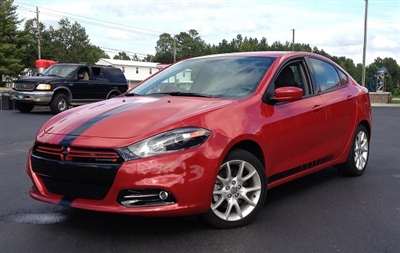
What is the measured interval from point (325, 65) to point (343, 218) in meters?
2.21

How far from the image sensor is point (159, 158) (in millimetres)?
3525

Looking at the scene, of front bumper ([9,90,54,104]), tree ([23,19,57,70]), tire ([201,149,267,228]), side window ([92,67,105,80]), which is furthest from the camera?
tree ([23,19,57,70])

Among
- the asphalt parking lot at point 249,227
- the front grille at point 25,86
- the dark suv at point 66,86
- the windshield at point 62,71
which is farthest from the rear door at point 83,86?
the asphalt parking lot at point 249,227

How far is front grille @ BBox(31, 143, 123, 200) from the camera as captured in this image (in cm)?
353

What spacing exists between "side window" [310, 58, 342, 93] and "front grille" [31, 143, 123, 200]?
2811 mm

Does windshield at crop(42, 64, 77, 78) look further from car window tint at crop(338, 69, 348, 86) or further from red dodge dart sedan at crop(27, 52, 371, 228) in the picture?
car window tint at crop(338, 69, 348, 86)

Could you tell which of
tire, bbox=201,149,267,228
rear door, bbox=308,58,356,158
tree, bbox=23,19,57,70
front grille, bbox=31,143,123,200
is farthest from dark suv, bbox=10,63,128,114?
tree, bbox=23,19,57,70

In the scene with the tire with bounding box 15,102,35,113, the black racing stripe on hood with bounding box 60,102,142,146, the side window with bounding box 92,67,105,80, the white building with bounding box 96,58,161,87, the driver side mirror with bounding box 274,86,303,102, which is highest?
the white building with bounding box 96,58,161,87

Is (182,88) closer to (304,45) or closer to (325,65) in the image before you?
(325,65)

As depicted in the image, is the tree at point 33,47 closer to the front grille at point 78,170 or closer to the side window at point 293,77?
the side window at point 293,77

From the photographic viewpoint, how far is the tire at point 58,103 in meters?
16.7

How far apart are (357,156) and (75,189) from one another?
12.8 feet

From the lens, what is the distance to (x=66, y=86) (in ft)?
55.8

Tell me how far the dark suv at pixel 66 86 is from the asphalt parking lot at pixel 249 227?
Result: 11318mm
